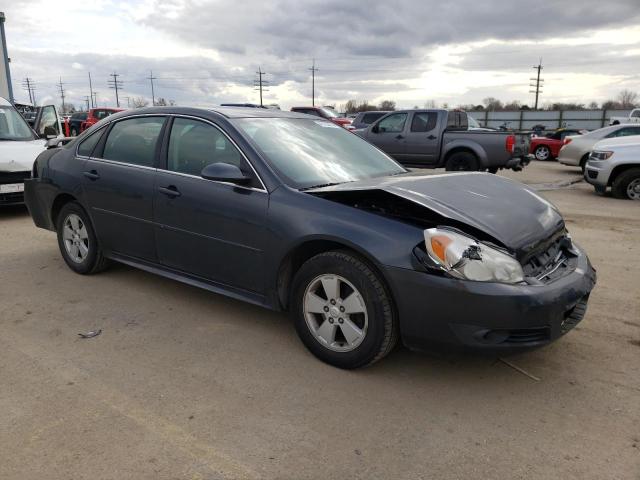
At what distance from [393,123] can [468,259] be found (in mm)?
11611

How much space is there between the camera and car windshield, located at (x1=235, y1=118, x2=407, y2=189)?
375 cm

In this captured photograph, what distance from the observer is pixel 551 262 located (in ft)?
11.0

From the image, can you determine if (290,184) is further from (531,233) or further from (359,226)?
(531,233)

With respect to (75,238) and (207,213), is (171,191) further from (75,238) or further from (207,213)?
(75,238)

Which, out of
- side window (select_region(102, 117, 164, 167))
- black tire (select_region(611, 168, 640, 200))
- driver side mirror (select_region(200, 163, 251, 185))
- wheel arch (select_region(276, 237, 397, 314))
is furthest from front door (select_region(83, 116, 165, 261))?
black tire (select_region(611, 168, 640, 200))

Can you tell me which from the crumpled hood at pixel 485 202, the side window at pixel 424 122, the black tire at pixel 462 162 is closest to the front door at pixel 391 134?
the side window at pixel 424 122

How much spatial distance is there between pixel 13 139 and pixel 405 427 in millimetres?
8613

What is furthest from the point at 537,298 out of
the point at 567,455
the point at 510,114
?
the point at 510,114

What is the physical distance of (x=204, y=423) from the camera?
2773 millimetres

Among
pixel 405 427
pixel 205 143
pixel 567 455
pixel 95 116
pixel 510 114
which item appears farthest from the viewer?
pixel 510 114

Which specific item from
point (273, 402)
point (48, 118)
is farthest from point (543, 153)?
point (273, 402)

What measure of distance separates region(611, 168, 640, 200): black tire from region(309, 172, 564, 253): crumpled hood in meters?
7.85

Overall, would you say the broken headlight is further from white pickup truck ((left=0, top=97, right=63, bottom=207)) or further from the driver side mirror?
white pickup truck ((left=0, top=97, right=63, bottom=207))

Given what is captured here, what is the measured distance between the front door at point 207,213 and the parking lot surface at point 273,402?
1.59ft
